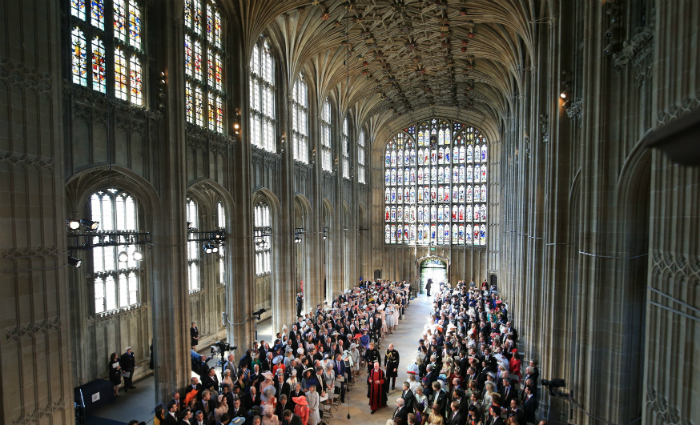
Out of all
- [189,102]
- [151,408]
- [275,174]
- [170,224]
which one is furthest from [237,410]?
[275,174]

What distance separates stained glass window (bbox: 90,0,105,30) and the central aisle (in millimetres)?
12643

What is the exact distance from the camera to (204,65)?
1404 centimetres

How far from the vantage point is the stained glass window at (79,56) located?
9.47m

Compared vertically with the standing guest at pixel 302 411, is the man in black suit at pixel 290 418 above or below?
above

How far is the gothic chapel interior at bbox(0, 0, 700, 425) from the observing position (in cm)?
505

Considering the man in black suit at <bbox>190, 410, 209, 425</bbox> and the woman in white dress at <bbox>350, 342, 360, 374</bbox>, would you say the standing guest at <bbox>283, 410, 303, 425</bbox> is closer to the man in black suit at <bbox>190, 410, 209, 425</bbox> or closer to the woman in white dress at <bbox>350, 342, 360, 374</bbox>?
the man in black suit at <bbox>190, 410, 209, 425</bbox>

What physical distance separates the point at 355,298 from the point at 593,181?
17.5 m

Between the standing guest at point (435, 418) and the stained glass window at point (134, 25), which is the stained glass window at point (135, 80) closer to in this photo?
the stained glass window at point (134, 25)

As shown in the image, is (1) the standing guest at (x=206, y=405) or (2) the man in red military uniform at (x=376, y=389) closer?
(1) the standing guest at (x=206, y=405)

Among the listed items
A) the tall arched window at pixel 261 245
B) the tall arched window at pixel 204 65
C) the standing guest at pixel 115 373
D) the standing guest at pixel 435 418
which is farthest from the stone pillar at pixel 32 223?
the tall arched window at pixel 261 245

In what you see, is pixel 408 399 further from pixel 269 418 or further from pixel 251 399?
pixel 251 399

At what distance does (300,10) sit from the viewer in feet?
60.3

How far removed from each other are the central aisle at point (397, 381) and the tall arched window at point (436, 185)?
36.1ft

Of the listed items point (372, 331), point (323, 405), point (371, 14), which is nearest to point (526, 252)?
point (372, 331)
